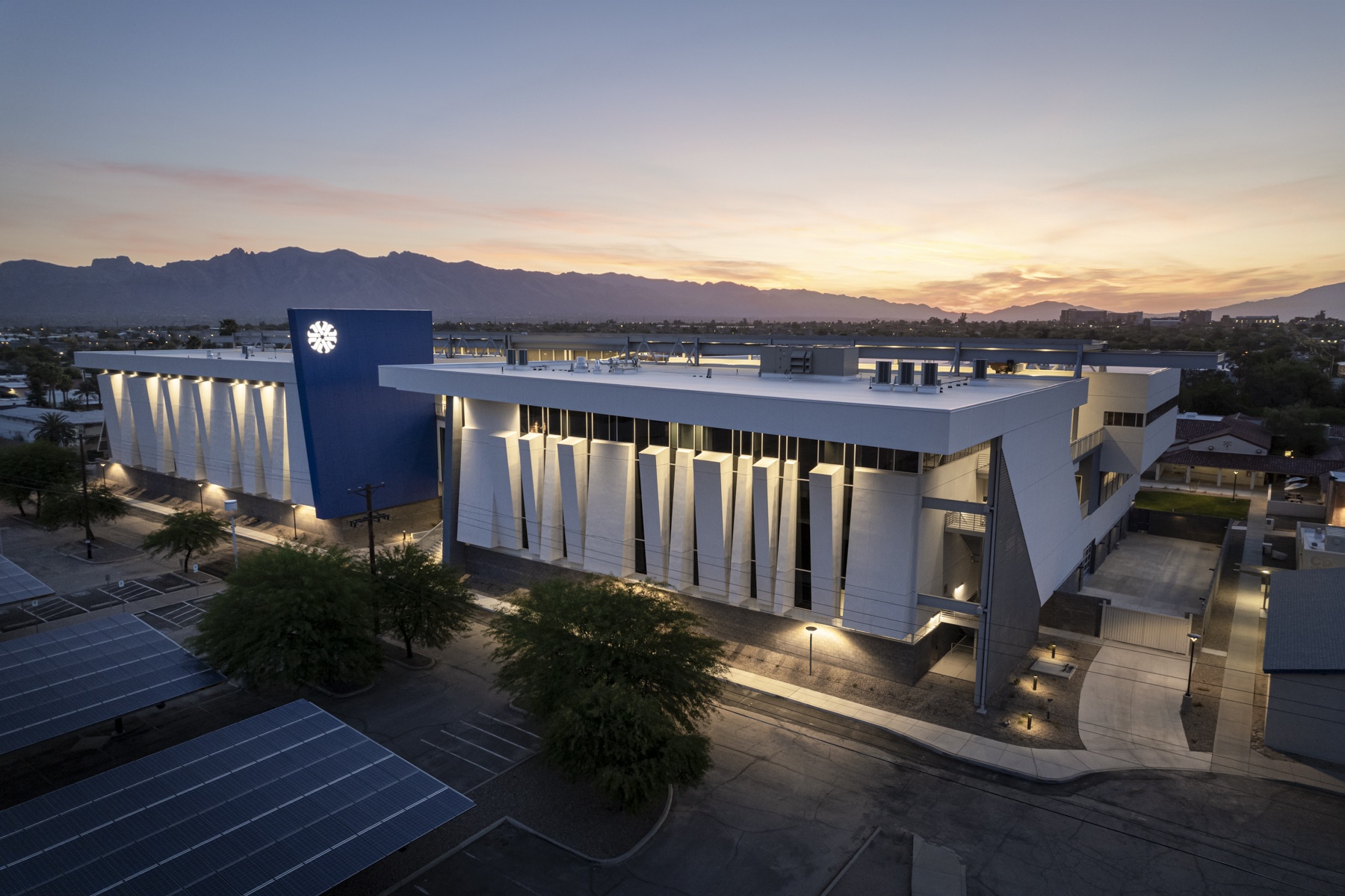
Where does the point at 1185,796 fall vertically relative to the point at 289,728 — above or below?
Result: below

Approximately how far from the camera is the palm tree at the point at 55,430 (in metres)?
68.4

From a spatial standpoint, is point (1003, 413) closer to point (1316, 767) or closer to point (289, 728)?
point (1316, 767)

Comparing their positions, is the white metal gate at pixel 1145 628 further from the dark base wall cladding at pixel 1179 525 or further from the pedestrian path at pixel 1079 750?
the dark base wall cladding at pixel 1179 525

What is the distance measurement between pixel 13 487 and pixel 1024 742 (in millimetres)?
68988

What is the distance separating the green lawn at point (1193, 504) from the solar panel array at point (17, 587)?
66048mm

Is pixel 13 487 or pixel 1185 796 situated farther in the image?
pixel 13 487

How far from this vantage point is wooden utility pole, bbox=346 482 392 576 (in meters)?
31.3

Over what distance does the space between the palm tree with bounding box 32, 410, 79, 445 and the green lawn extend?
3696 inches

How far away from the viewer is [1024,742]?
26047 mm

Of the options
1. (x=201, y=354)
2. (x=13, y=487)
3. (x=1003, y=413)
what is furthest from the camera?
(x=201, y=354)

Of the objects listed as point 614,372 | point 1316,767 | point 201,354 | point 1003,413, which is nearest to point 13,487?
point 201,354

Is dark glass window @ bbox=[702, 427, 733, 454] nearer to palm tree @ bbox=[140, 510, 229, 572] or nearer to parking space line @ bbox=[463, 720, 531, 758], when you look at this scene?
parking space line @ bbox=[463, 720, 531, 758]

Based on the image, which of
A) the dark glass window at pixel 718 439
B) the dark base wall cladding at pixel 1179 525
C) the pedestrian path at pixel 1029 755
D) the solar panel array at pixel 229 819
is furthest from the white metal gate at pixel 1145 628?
the solar panel array at pixel 229 819

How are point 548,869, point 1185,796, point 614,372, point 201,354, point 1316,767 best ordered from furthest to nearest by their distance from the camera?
1. point 201,354
2. point 614,372
3. point 1316,767
4. point 1185,796
5. point 548,869
